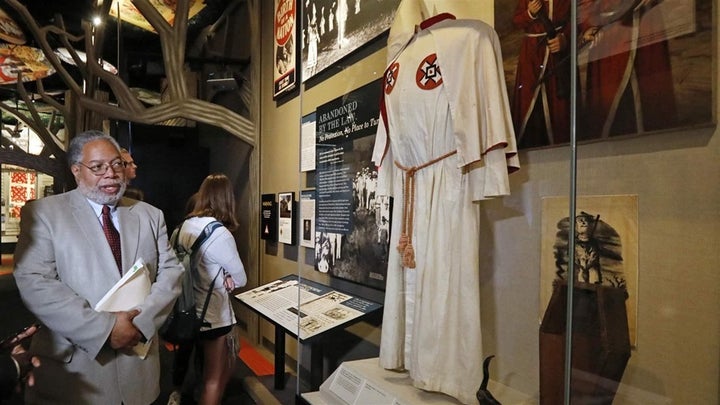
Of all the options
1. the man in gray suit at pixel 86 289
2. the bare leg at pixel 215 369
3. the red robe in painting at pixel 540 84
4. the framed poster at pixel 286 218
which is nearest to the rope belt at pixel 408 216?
the red robe in painting at pixel 540 84

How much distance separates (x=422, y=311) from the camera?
1.64m

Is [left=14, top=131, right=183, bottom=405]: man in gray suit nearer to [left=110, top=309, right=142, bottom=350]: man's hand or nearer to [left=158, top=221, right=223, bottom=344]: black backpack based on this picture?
[left=110, top=309, right=142, bottom=350]: man's hand

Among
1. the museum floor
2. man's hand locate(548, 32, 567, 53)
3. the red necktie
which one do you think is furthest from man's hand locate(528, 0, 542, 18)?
the museum floor

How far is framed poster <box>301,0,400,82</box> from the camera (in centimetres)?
243

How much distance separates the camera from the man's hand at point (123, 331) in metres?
1.55

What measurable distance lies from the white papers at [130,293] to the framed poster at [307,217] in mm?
1418

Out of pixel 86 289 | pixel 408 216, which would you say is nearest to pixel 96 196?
pixel 86 289

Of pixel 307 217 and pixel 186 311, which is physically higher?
pixel 307 217

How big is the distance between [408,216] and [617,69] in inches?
34.1

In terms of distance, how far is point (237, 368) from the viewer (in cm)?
347

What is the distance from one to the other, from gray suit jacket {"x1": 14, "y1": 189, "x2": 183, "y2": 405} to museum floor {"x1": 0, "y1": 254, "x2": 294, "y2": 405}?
0.29m

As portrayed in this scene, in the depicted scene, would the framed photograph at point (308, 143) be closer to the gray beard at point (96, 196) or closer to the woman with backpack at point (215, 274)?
the woman with backpack at point (215, 274)

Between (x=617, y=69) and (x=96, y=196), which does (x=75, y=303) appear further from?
(x=617, y=69)

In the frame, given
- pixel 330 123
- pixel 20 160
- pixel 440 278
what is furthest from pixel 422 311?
pixel 20 160
